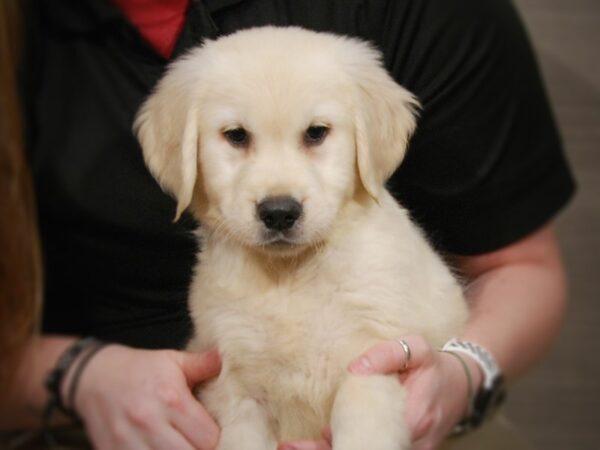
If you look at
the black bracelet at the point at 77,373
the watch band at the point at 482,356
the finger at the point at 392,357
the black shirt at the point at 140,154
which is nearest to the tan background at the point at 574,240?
the black shirt at the point at 140,154

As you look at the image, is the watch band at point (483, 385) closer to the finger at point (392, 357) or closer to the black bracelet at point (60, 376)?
the finger at point (392, 357)

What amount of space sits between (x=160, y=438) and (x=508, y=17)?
0.58 metres

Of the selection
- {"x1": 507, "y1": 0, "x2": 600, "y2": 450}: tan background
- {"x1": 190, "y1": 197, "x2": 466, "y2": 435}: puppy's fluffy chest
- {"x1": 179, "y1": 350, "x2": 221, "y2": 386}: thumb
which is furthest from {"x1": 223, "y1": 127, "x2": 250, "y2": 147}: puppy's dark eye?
{"x1": 507, "y1": 0, "x2": 600, "y2": 450}: tan background

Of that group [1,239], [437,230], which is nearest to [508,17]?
[437,230]

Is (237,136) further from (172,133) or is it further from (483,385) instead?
(483,385)

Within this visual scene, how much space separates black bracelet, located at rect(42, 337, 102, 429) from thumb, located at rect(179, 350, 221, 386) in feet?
0.29

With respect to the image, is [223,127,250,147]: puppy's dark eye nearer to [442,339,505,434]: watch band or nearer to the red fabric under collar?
the red fabric under collar

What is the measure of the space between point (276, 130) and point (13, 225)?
0.88ft

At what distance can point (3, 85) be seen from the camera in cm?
63

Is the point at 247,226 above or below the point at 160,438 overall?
above

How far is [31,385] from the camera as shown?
715 mm

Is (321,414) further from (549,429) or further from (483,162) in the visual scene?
(549,429)

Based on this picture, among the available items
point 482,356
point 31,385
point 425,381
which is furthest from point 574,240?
point 31,385

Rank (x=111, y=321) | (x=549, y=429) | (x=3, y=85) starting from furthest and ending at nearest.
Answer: (x=549, y=429) → (x=111, y=321) → (x=3, y=85)
